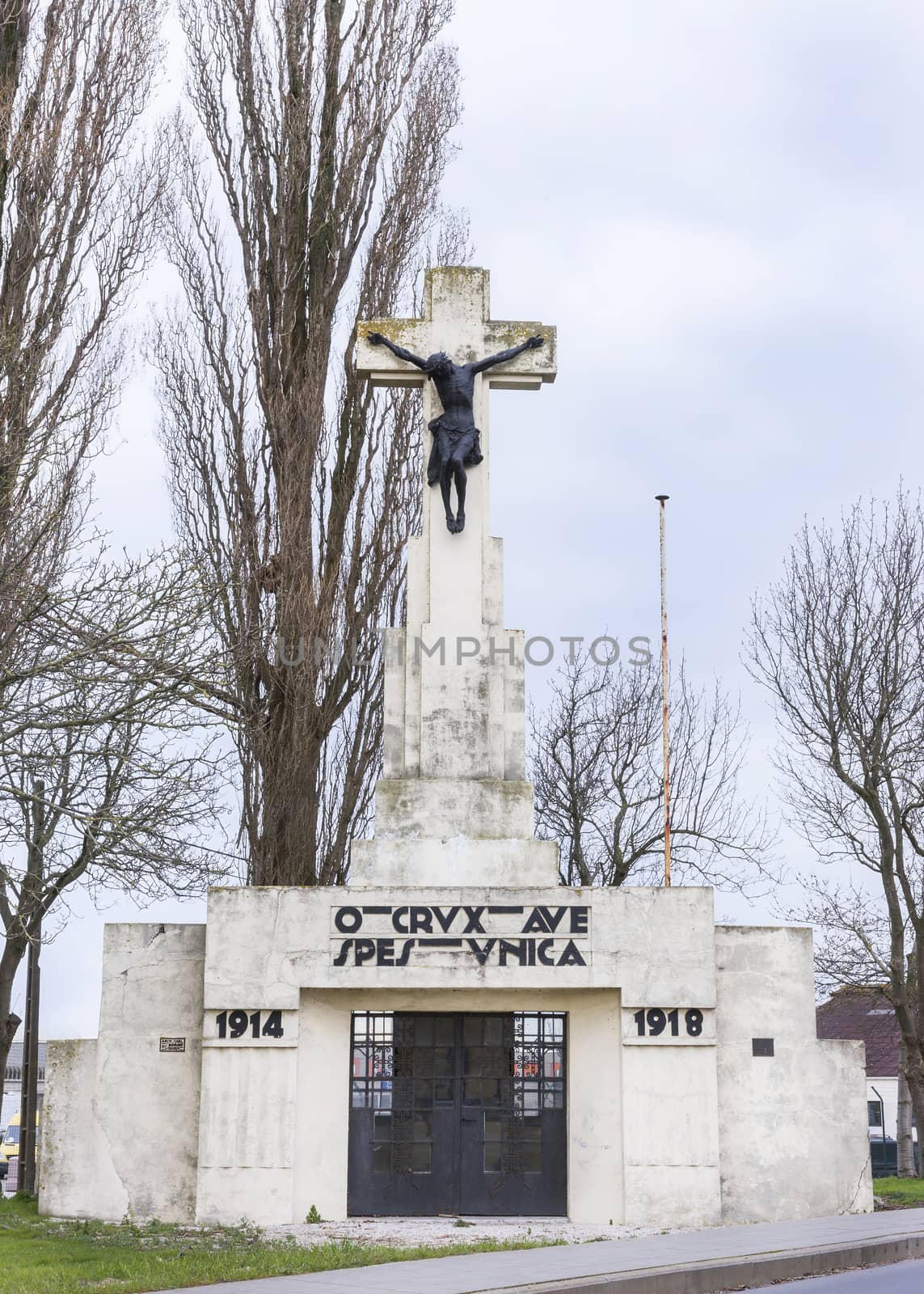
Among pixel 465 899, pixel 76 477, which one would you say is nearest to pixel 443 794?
pixel 465 899

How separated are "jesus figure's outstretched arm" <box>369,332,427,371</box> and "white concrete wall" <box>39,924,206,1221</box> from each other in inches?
251

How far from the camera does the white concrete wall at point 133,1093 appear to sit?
607 inches

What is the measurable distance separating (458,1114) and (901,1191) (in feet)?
28.7

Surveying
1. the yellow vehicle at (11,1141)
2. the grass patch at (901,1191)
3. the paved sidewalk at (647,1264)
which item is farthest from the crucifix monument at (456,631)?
the yellow vehicle at (11,1141)

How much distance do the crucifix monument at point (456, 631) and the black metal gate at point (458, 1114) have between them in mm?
1635

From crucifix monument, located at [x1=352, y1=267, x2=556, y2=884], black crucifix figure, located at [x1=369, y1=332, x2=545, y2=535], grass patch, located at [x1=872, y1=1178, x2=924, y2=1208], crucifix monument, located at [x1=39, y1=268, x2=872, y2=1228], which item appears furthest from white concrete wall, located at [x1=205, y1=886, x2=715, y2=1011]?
grass patch, located at [x1=872, y1=1178, x2=924, y2=1208]

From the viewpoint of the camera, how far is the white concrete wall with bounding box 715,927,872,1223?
15383 millimetres

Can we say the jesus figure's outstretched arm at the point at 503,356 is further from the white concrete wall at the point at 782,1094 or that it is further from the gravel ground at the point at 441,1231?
the gravel ground at the point at 441,1231

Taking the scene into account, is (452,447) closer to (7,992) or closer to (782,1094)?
(782,1094)

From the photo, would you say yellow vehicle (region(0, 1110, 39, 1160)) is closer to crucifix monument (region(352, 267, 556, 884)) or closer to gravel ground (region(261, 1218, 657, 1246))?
gravel ground (region(261, 1218, 657, 1246))

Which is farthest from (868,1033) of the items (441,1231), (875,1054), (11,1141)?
(441,1231)

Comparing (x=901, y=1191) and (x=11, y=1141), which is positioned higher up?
(x=901, y=1191)

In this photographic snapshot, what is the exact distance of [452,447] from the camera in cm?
1655

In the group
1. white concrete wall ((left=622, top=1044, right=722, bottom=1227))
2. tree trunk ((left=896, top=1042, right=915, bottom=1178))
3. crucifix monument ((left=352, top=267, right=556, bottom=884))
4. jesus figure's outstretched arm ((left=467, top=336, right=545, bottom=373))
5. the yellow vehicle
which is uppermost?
jesus figure's outstretched arm ((left=467, top=336, right=545, bottom=373))
